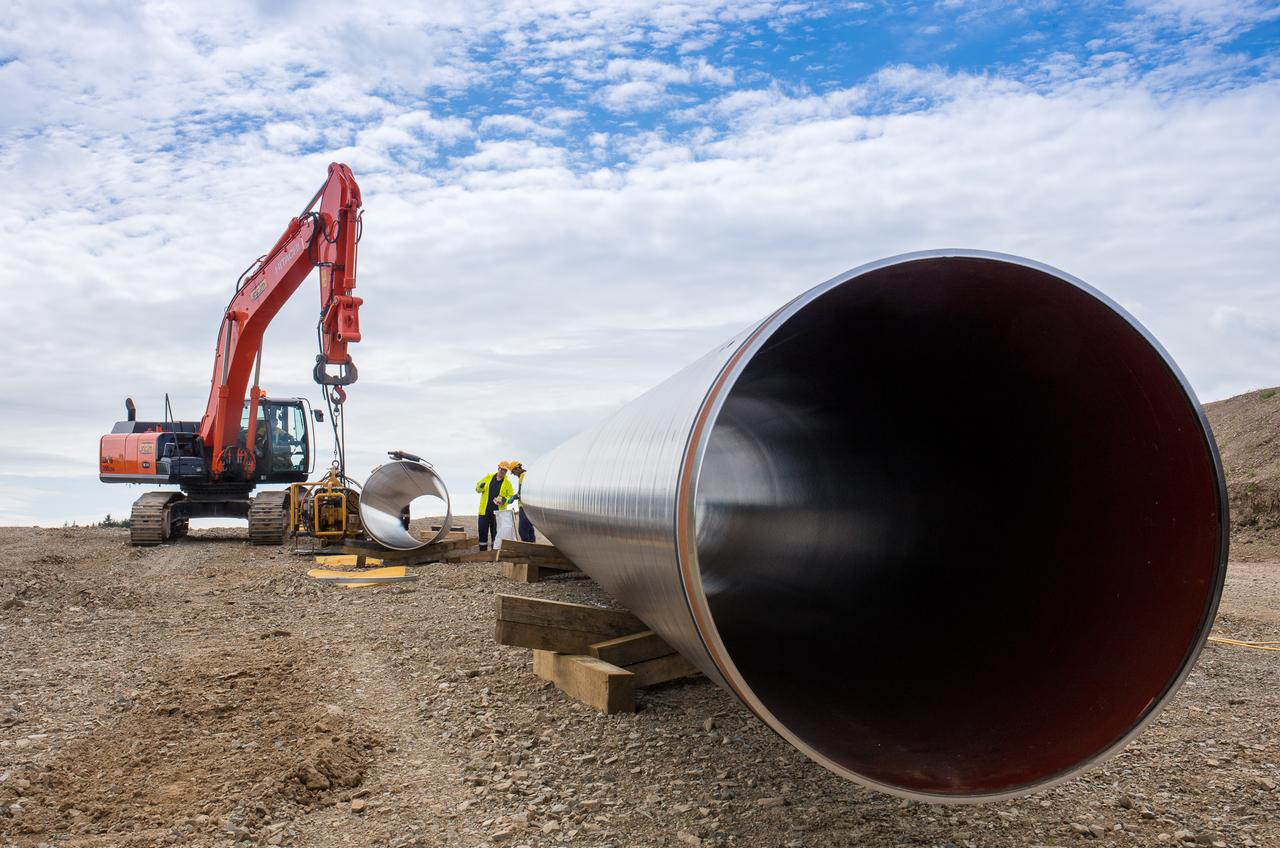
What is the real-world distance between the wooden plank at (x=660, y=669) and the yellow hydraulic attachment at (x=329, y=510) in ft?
28.4

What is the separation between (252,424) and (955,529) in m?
12.6

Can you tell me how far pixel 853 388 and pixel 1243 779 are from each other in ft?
7.29

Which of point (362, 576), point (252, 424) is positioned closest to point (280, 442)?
point (252, 424)

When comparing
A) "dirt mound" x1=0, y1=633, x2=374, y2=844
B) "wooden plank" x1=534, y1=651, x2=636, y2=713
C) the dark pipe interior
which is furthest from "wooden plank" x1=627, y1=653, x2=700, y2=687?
"dirt mound" x1=0, y1=633, x2=374, y2=844

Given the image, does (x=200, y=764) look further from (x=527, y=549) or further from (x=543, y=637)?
(x=527, y=549)

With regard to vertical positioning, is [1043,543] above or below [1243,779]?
above

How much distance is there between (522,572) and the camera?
937cm

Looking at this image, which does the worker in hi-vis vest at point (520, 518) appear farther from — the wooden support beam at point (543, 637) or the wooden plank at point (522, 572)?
the wooden support beam at point (543, 637)

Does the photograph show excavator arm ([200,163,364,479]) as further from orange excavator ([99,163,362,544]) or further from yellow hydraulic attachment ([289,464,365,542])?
yellow hydraulic attachment ([289,464,365,542])

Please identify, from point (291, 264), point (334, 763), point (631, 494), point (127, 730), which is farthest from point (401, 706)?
point (291, 264)

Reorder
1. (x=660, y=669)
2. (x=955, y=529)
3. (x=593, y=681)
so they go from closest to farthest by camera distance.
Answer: (x=955, y=529) → (x=593, y=681) → (x=660, y=669)

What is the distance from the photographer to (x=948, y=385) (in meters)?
3.56

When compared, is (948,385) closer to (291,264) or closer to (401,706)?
(401,706)

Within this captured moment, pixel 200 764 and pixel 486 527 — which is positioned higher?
pixel 486 527
